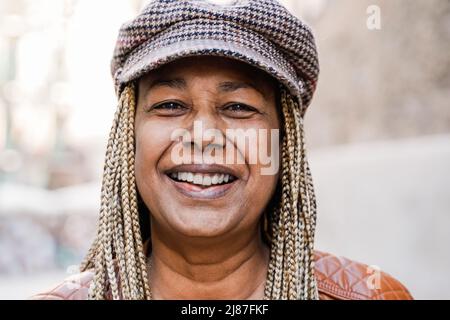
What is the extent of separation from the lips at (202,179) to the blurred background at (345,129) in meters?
1.29

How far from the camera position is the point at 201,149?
2074 millimetres

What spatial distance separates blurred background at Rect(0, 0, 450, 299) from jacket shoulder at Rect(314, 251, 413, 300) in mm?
1326

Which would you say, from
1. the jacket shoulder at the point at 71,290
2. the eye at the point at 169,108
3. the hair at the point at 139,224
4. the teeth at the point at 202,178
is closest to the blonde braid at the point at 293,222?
the hair at the point at 139,224

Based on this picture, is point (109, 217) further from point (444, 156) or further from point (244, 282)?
point (444, 156)

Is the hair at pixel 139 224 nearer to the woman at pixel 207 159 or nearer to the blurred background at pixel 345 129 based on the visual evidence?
the woman at pixel 207 159

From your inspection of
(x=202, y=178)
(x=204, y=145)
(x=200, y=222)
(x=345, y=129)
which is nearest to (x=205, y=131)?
(x=204, y=145)

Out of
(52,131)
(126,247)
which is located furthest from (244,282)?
(52,131)

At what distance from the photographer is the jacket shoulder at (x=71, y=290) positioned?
2258 millimetres

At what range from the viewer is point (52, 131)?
26.4ft

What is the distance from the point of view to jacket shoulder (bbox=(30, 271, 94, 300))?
7.41 ft

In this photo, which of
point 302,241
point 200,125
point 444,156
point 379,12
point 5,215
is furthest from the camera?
point 5,215

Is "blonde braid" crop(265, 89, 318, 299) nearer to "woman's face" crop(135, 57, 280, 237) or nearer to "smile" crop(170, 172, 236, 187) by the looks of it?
"woman's face" crop(135, 57, 280, 237)
